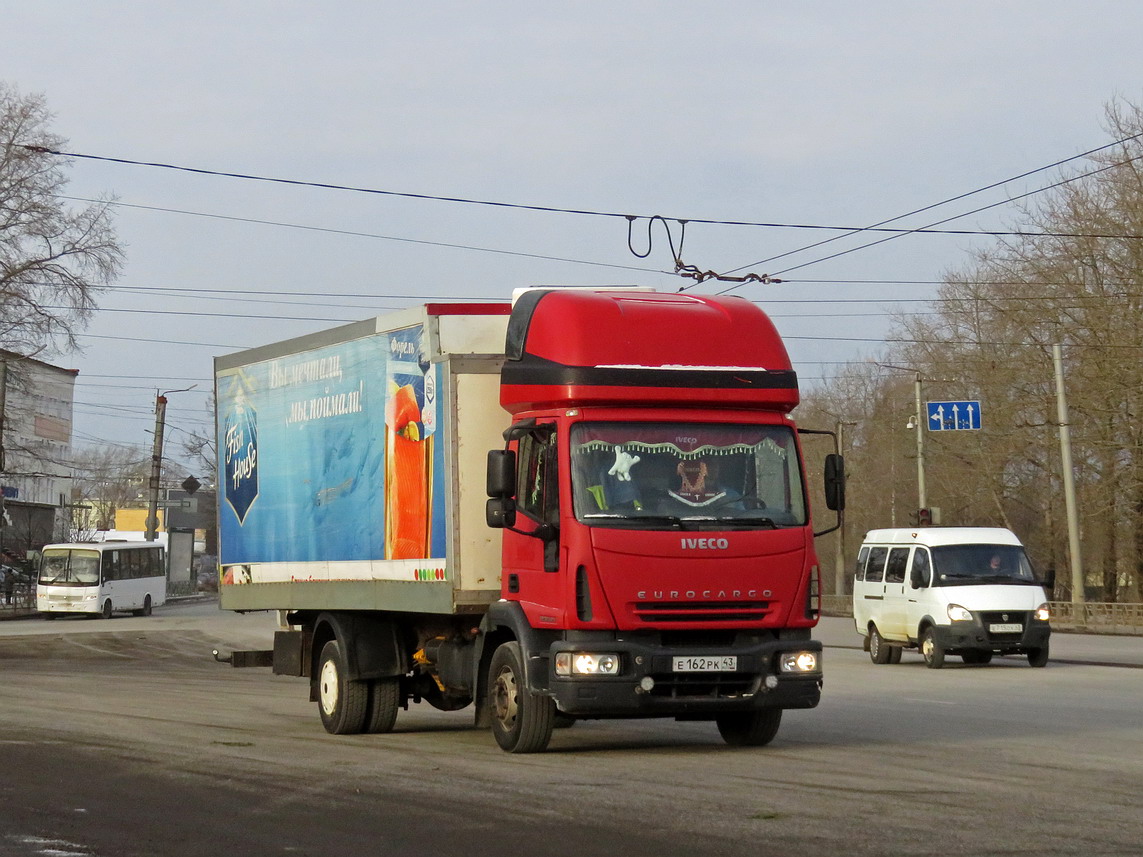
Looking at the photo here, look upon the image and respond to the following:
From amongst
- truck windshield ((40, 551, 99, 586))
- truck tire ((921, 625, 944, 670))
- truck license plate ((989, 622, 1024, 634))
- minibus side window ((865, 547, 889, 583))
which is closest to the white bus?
truck windshield ((40, 551, 99, 586))

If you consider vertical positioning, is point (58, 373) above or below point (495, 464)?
above

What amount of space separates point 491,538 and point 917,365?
4960 cm

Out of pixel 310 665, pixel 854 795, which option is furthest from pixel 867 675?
pixel 854 795

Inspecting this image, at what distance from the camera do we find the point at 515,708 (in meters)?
11.9

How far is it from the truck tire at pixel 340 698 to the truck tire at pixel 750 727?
316 centimetres

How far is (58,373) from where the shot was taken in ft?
357

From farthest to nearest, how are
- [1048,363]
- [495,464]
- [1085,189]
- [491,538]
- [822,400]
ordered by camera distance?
1. [822,400]
2. [1048,363]
3. [1085,189]
4. [491,538]
5. [495,464]

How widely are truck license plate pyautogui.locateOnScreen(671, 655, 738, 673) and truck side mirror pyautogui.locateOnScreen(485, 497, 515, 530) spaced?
155cm

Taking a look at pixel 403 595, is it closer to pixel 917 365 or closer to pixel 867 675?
pixel 867 675

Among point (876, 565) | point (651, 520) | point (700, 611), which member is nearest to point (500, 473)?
point (651, 520)

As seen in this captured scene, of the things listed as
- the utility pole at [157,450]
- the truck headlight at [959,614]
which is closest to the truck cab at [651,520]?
the truck headlight at [959,614]

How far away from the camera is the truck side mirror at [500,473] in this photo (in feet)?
37.3

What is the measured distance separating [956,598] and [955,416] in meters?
23.1

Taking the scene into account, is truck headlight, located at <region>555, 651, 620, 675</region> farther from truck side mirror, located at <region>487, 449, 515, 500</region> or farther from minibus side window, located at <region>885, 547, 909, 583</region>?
minibus side window, located at <region>885, 547, 909, 583</region>
